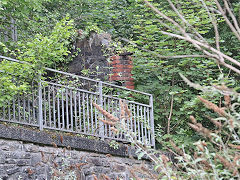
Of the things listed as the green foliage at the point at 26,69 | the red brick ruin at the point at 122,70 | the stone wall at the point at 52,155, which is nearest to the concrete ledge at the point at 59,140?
the stone wall at the point at 52,155

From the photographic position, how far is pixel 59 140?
5344 mm

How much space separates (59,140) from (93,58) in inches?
120

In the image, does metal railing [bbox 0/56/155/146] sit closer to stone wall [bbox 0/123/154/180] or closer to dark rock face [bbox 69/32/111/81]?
stone wall [bbox 0/123/154/180]

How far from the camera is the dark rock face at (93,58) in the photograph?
7.98 metres

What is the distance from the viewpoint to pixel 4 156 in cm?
460

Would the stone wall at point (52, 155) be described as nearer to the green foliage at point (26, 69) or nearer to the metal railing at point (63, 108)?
the metal railing at point (63, 108)

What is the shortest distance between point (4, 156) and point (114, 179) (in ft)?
6.69

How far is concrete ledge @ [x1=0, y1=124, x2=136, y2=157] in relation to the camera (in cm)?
472

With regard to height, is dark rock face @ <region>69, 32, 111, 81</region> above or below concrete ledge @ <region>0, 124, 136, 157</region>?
above

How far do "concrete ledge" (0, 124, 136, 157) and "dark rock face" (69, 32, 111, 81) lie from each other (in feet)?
6.50

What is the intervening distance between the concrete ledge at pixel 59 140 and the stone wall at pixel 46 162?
62 mm

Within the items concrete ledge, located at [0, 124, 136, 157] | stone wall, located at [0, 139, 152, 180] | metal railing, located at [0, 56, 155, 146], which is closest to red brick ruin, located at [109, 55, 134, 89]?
metal railing, located at [0, 56, 155, 146]

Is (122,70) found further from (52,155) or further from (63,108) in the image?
(52,155)

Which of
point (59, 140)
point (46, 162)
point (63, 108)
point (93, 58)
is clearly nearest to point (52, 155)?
point (46, 162)
